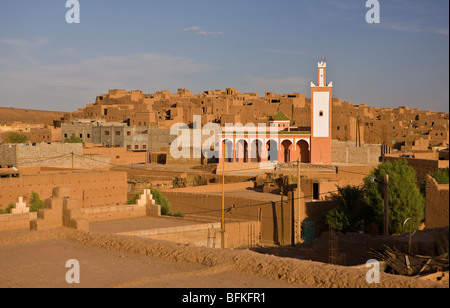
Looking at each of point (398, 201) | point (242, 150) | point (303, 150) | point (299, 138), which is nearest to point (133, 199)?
point (398, 201)

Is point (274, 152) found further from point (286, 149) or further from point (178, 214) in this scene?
point (178, 214)

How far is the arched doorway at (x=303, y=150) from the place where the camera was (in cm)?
4219

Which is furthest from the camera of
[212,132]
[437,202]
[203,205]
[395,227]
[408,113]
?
[408,113]

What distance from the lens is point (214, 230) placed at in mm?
17891

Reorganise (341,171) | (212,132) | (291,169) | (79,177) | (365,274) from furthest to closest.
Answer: (212,132) → (291,169) → (341,171) → (79,177) → (365,274)

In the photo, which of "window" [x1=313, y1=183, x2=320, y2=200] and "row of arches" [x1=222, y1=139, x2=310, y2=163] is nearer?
Answer: "window" [x1=313, y1=183, x2=320, y2=200]

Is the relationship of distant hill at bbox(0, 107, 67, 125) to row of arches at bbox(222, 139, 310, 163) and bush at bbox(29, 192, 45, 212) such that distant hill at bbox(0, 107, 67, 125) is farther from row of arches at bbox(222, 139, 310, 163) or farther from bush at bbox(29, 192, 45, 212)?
bush at bbox(29, 192, 45, 212)

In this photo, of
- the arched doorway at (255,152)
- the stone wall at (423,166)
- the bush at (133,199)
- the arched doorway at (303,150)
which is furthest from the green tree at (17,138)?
the stone wall at (423,166)

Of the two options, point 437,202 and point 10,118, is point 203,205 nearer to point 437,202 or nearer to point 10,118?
point 437,202

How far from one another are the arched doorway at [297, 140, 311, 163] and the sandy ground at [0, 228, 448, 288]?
30367 mm

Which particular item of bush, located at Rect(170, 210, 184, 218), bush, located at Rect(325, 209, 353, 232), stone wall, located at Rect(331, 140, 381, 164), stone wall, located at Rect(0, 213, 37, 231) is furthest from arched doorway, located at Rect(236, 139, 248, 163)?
stone wall, located at Rect(0, 213, 37, 231)

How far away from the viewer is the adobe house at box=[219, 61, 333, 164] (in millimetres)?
41062

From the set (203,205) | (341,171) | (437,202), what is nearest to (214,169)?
(341,171)
